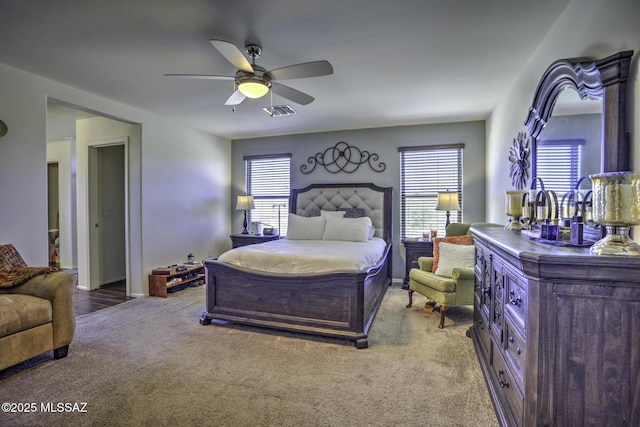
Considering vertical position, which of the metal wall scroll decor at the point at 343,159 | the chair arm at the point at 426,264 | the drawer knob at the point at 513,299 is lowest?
the chair arm at the point at 426,264

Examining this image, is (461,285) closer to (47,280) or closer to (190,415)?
(190,415)

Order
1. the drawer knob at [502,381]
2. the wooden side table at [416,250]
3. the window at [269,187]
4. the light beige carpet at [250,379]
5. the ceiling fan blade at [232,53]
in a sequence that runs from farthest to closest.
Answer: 1. the window at [269,187]
2. the wooden side table at [416,250]
3. the ceiling fan blade at [232,53]
4. the light beige carpet at [250,379]
5. the drawer knob at [502,381]

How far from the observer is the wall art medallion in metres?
2.79

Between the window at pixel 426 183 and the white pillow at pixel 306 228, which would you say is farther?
the window at pixel 426 183

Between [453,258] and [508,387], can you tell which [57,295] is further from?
[453,258]

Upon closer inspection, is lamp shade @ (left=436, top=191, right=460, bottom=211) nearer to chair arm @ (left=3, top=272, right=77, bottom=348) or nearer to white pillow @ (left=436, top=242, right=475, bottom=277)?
white pillow @ (left=436, top=242, right=475, bottom=277)

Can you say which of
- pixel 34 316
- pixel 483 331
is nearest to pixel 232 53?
pixel 34 316

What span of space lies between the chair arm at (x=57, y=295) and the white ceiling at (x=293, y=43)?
6.37 feet

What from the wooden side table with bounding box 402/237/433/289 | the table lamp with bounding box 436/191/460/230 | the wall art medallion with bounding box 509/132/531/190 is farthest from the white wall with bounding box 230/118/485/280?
the wall art medallion with bounding box 509/132/531/190

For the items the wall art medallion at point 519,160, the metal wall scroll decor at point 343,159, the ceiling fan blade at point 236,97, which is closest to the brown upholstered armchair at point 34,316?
the ceiling fan blade at point 236,97

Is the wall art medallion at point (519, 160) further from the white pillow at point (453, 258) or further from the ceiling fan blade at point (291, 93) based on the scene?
the ceiling fan blade at point (291, 93)

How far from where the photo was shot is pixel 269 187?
240 inches

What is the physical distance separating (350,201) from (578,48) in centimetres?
367

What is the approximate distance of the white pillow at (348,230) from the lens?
4.45m
